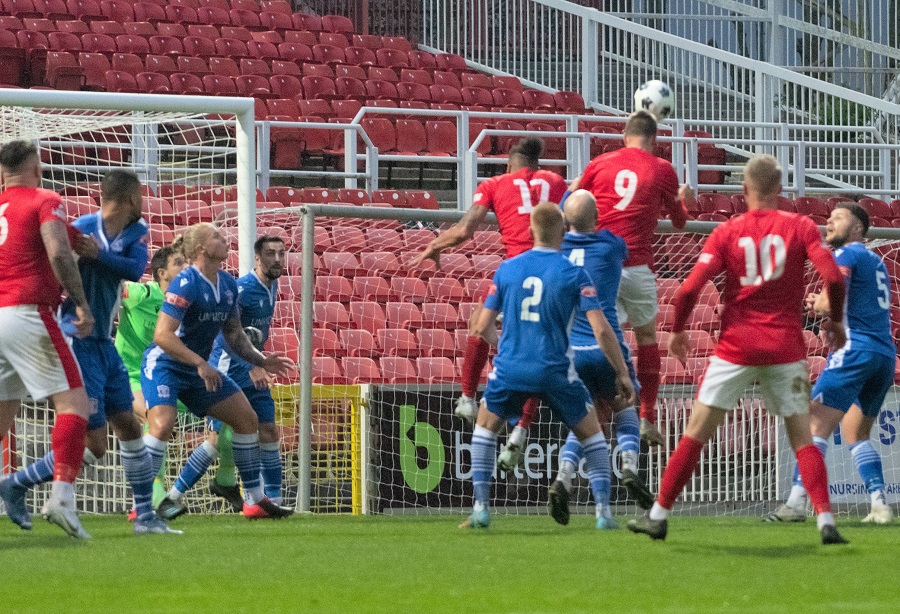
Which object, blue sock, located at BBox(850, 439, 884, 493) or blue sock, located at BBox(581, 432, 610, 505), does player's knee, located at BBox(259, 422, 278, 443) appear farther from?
blue sock, located at BBox(850, 439, 884, 493)

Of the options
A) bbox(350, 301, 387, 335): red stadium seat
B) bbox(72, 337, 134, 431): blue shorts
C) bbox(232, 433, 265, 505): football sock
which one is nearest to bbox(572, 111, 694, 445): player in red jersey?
bbox(232, 433, 265, 505): football sock

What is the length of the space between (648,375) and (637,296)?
0.50 m

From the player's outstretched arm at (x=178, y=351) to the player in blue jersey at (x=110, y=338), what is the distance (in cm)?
28

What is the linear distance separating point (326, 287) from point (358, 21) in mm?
13297

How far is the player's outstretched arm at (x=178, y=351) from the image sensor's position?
847cm

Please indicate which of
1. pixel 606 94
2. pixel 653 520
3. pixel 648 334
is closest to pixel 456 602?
pixel 653 520

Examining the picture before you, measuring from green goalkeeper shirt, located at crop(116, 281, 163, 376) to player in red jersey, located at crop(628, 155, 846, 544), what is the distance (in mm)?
4184

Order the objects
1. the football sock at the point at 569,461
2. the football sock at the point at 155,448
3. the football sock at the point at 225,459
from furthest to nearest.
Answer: the football sock at the point at 225,459 < the football sock at the point at 155,448 < the football sock at the point at 569,461

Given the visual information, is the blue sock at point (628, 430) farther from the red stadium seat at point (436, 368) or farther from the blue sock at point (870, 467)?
the red stadium seat at point (436, 368)

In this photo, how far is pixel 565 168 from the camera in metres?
20.5

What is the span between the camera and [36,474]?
335 inches

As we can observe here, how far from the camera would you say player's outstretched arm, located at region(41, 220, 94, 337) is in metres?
7.36

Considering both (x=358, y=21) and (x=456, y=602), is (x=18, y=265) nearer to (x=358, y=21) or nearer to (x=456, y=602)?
(x=456, y=602)

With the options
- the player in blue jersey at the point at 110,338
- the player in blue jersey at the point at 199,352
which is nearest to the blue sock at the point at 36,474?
the player in blue jersey at the point at 110,338
